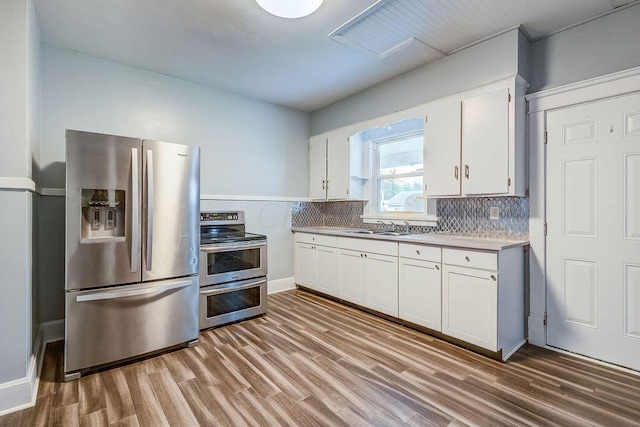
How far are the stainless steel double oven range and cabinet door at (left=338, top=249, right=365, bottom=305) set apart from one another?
2.94 ft

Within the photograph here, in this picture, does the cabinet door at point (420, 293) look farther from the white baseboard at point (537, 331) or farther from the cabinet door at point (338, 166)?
the cabinet door at point (338, 166)

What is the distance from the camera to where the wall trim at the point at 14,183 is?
1803mm

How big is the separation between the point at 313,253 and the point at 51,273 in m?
2.65

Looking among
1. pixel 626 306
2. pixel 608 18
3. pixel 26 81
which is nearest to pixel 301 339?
pixel 626 306

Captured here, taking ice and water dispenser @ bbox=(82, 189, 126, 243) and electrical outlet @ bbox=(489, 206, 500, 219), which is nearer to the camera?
ice and water dispenser @ bbox=(82, 189, 126, 243)

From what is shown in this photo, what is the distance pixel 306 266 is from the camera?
4.21m

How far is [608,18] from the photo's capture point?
91.0 inches

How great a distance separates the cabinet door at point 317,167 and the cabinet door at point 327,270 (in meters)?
0.91

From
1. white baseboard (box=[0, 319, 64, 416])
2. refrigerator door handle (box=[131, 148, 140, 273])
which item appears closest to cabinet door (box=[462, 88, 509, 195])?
refrigerator door handle (box=[131, 148, 140, 273])

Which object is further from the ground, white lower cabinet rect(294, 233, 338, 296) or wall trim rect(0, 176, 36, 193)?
wall trim rect(0, 176, 36, 193)

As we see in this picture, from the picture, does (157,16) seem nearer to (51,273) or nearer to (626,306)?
(51,273)

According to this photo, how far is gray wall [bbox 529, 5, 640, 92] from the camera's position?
7.30 feet

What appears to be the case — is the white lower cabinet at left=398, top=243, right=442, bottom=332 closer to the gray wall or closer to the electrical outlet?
the electrical outlet

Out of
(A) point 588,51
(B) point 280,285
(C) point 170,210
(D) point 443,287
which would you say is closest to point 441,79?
(A) point 588,51
